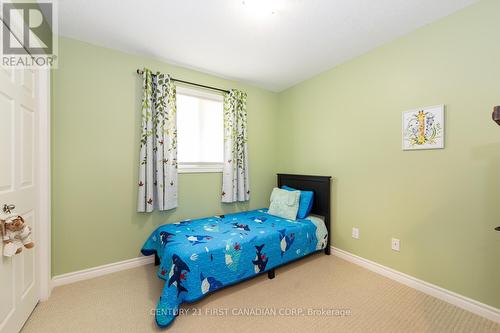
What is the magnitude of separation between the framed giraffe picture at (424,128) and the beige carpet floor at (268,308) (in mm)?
1354

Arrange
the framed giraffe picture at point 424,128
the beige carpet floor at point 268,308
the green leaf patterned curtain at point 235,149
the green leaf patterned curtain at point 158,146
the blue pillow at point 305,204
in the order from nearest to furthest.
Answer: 1. the beige carpet floor at point 268,308
2. the framed giraffe picture at point 424,128
3. the green leaf patterned curtain at point 158,146
4. the blue pillow at point 305,204
5. the green leaf patterned curtain at point 235,149

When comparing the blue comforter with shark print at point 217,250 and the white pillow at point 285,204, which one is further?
the white pillow at point 285,204

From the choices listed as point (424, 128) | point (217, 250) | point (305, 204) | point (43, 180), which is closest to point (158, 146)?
point (43, 180)

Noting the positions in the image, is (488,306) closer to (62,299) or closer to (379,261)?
(379,261)

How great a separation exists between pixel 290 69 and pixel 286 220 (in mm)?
1972

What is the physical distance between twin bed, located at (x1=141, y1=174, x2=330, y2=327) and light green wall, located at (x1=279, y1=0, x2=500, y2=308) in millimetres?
289

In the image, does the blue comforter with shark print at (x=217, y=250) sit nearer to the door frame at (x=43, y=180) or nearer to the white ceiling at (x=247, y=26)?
the door frame at (x=43, y=180)

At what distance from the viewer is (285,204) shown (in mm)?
2779

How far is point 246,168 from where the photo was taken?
3123mm

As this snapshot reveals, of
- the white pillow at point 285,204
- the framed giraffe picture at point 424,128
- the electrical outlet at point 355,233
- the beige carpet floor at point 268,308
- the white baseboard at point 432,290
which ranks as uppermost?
the framed giraffe picture at point 424,128

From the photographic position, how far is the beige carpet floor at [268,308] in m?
1.50

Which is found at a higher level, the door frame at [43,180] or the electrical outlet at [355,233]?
the door frame at [43,180]

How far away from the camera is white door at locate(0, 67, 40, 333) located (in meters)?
1.27

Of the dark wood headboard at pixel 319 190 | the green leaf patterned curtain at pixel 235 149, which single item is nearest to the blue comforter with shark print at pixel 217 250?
the dark wood headboard at pixel 319 190
